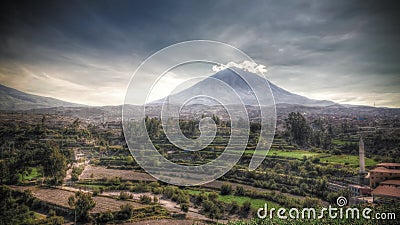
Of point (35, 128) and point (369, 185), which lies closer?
point (369, 185)

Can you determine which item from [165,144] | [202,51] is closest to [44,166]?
[165,144]

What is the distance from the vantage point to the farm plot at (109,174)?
12.9 meters

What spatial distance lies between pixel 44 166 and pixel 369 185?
13.3 m

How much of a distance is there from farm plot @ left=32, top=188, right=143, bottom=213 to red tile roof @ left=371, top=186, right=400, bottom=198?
7.95m

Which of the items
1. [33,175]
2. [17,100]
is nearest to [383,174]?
[33,175]

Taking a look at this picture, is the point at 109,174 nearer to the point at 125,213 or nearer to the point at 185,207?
the point at 125,213

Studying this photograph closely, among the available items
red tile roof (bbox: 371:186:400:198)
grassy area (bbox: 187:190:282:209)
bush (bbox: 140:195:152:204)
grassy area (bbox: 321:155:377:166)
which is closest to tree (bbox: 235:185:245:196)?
grassy area (bbox: 187:190:282:209)

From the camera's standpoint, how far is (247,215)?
9.05 metres

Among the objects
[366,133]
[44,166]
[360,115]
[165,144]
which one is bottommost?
[44,166]

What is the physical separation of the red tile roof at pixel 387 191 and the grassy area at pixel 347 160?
2.58m

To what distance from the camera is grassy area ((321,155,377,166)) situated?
11266 millimetres

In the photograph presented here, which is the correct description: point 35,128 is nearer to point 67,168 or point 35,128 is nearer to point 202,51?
point 67,168

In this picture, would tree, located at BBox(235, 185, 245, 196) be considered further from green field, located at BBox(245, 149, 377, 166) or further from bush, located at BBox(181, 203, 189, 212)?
green field, located at BBox(245, 149, 377, 166)

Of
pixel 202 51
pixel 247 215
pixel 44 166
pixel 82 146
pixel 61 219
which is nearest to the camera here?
pixel 202 51
